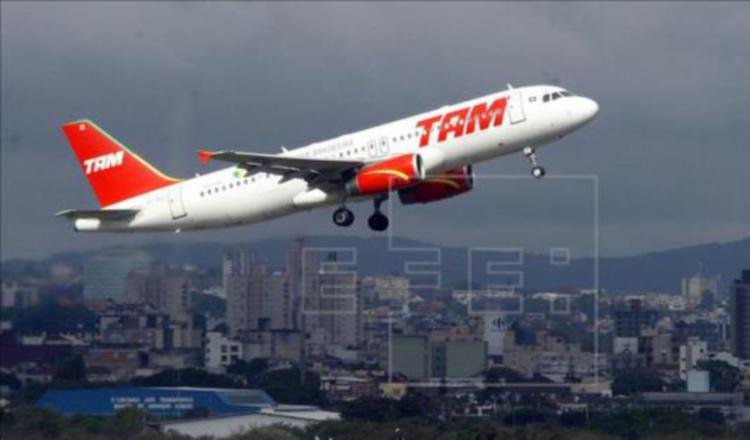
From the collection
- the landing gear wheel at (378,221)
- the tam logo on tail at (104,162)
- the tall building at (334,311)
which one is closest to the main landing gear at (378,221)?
the landing gear wheel at (378,221)

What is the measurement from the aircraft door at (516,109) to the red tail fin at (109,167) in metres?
9.78

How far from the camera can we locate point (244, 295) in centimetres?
6378

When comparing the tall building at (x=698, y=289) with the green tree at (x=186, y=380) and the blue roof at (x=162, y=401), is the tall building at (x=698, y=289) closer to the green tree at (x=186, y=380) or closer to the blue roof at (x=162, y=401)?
the blue roof at (x=162, y=401)

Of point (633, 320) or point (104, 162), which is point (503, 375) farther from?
point (104, 162)

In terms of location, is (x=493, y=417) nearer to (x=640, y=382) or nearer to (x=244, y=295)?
(x=640, y=382)

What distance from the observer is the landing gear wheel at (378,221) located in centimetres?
5981

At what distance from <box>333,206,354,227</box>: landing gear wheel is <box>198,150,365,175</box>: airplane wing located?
59.3 inches

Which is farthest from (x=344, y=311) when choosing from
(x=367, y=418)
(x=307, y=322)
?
(x=367, y=418)

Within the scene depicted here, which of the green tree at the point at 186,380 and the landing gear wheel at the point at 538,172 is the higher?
the landing gear wheel at the point at 538,172

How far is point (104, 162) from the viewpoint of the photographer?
6344 centimetres

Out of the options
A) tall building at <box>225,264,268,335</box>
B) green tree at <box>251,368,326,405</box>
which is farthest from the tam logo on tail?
green tree at <box>251,368,326,405</box>

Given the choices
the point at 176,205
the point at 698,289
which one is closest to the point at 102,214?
the point at 176,205

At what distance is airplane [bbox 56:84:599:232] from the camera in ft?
183

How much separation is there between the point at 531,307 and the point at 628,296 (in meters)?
2.41
